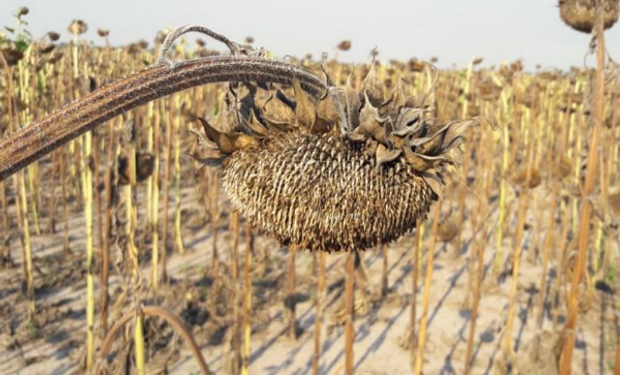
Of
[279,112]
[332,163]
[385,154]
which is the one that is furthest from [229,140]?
[385,154]

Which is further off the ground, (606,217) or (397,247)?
(606,217)

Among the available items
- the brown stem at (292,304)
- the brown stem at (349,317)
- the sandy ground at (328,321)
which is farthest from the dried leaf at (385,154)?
the brown stem at (292,304)

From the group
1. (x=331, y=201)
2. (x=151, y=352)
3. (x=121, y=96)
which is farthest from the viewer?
(x=151, y=352)

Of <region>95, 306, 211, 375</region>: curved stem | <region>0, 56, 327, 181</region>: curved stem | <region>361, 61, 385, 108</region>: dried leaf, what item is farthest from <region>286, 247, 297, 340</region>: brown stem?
<region>0, 56, 327, 181</region>: curved stem

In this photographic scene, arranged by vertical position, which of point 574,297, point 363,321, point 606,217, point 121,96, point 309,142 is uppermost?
point 121,96

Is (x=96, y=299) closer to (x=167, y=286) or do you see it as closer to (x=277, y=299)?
(x=167, y=286)

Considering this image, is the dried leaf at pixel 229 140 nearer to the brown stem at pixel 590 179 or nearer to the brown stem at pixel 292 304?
the brown stem at pixel 590 179

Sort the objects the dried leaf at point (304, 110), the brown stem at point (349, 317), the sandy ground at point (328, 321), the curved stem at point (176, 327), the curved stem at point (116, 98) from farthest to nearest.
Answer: the sandy ground at point (328, 321) → the brown stem at point (349, 317) → the curved stem at point (176, 327) → the dried leaf at point (304, 110) → the curved stem at point (116, 98)

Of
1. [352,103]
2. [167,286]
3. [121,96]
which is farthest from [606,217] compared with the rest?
[167,286]
